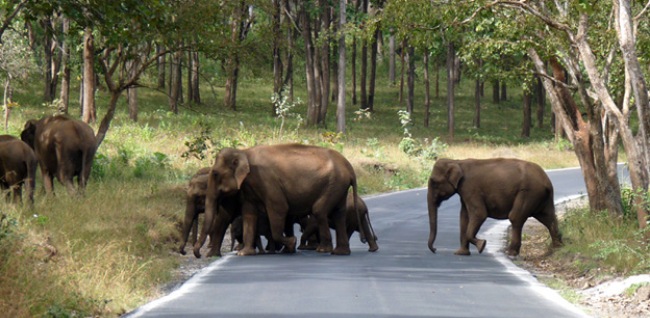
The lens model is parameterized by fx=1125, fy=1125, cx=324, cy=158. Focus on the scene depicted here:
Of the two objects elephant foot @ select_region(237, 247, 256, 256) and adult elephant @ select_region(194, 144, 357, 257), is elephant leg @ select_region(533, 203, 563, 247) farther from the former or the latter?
elephant foot @ select_region(237, 247, 256, 256)

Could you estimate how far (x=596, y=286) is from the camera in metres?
13.4

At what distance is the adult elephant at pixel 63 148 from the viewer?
2167 centimetres

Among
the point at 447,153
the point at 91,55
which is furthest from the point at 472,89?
the point at 91,55

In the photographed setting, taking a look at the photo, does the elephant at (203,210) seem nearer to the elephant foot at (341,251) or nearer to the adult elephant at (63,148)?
the elephant foot at (341,251)

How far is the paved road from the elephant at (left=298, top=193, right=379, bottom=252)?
217 mm

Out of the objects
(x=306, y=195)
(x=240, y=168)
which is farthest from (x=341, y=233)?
(x=240, y=168)

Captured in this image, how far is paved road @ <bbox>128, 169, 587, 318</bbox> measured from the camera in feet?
35.1

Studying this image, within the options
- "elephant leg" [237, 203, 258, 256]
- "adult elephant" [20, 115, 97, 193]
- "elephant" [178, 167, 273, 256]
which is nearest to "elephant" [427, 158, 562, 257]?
"elephant leg" [237, 203, 258, 256]

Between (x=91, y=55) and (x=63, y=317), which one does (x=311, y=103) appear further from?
(x=63, y=317)

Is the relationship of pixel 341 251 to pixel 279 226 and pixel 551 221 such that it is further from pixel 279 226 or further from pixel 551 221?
pixel 551 221

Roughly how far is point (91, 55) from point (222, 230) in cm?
1362

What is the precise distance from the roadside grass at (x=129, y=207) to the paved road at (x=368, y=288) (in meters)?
0.68

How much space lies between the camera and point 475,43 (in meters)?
21.7

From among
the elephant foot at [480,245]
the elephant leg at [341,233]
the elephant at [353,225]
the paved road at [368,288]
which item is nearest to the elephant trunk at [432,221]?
the paved road at [368,288]
